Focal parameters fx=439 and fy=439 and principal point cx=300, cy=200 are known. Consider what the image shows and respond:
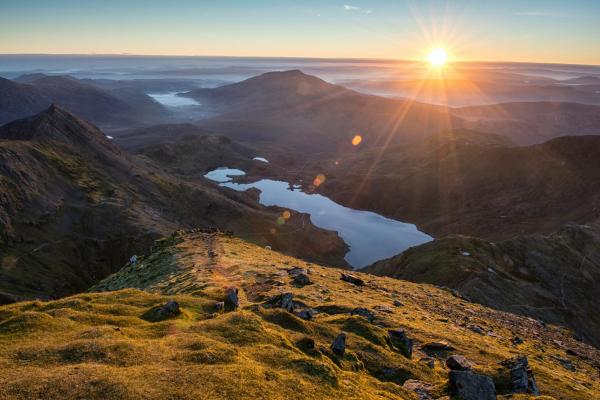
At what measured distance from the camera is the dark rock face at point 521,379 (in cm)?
2684

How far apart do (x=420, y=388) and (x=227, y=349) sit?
11.5m

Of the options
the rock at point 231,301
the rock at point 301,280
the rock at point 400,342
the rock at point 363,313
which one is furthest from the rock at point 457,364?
the rock at point 301,280

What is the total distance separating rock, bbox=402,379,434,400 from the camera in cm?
2488

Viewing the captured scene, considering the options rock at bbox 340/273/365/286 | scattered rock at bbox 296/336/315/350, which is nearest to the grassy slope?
scattered rock at bbox 296/336/315/350

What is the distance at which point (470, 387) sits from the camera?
24.4m

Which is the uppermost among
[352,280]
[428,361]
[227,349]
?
[227,349]

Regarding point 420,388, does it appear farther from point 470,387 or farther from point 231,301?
point 231,301

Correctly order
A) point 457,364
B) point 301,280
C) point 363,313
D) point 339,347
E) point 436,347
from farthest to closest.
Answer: point 301,280 < point 363,313 < point 436,347 < point 457,364 < point 339,347

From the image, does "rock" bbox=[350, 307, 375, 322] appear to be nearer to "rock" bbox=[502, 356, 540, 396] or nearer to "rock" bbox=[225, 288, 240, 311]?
"rock" bbox=[225, 288, 240, 311]

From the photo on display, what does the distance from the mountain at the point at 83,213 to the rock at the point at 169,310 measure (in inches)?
2712

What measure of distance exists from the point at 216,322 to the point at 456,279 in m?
65.0

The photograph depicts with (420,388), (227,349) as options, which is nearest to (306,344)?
(227,349)

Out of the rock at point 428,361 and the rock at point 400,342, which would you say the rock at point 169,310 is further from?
the rock at point 428,361

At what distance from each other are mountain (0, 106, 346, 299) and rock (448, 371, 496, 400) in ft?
284
